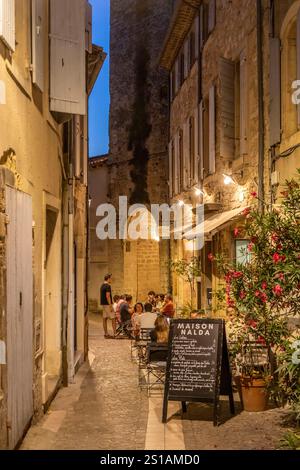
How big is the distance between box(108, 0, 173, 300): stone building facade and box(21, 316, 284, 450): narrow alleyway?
1408 cm

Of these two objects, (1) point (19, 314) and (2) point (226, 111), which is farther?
(2) point (226, 111)

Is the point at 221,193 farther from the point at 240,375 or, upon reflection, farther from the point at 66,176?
the point at 240,375

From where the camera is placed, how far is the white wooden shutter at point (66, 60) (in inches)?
328

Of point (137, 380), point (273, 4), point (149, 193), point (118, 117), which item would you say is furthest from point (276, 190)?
point (118, 117)

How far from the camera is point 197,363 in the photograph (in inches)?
292

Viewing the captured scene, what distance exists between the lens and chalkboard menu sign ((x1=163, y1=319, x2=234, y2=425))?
725 centimetres

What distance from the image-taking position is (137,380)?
9977 mm

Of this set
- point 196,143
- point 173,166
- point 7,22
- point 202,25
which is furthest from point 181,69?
point 7,22

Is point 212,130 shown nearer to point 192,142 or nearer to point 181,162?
point 192,142

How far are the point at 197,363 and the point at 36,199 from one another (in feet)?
8.71

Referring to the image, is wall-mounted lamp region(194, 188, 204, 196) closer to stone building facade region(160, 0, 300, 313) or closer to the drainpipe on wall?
stone building facade region(160, 0, 300, 313)

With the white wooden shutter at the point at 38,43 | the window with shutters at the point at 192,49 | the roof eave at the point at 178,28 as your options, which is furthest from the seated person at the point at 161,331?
Result: the roof eave at the point at 178,28

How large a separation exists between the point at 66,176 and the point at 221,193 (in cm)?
475

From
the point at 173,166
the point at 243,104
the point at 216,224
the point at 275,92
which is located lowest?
the point at 216,224
